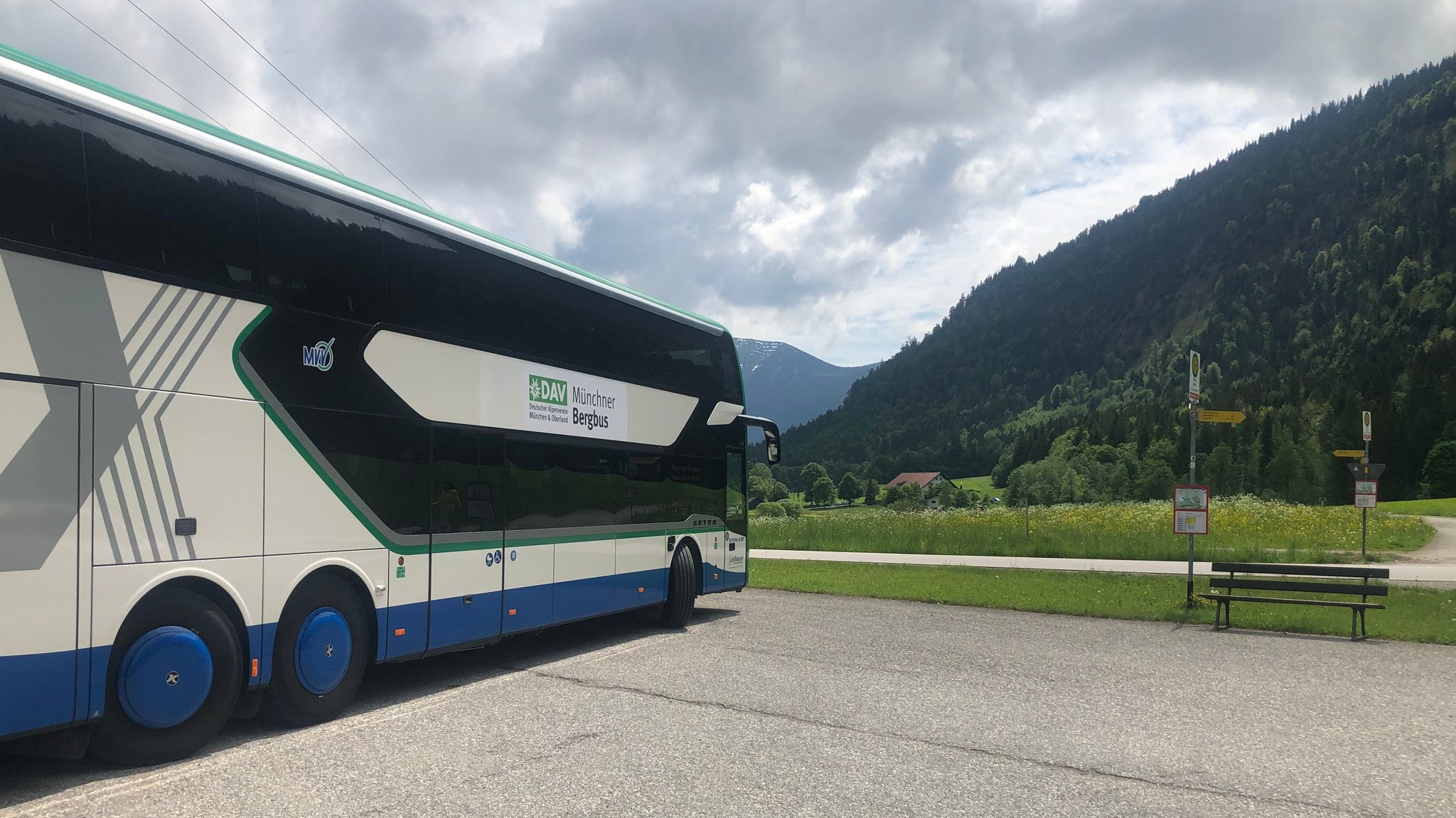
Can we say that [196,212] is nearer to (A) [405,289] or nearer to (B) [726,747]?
(A) [405,289]

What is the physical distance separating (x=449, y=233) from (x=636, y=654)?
203 inches

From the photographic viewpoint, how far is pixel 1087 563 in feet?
82.9

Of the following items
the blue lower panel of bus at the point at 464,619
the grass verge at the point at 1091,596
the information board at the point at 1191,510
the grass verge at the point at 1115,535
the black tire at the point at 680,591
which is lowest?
the grass verge at the point at 1115,535

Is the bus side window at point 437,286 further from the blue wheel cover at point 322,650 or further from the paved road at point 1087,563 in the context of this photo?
the paved road at point 1087,563

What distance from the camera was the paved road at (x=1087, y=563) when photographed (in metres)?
21.6

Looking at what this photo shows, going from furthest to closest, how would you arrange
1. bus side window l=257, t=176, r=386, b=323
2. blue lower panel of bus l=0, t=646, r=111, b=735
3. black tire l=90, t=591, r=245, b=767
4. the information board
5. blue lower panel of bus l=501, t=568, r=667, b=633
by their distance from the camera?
the information board
blue lower panel of bus l=501, t=568, r=667, b=633
bus side window l=257, t=176, r=386, b=323
black tire l=90, t=591, r=245, b=767
blue lower panel of bus l=0, t=646, r=111, b=735

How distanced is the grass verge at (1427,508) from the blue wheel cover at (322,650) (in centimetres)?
5766

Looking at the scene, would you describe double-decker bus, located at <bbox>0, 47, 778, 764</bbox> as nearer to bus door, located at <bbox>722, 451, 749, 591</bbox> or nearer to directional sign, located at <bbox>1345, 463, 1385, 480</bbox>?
bus door, located at <bbox>722, 451, 749, 591</bbox>

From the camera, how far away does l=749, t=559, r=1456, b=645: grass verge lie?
46.1 feet

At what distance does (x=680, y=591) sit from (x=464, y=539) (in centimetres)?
508

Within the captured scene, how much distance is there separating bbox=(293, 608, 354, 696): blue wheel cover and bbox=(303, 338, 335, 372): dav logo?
1.88 m

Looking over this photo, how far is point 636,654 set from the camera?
11.1 metres

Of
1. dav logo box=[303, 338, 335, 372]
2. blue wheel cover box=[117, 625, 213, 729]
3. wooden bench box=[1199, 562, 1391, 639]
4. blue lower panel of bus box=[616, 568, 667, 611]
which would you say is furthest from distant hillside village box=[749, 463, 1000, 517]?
blue wheel cover box=[117, 625, 213, 729]

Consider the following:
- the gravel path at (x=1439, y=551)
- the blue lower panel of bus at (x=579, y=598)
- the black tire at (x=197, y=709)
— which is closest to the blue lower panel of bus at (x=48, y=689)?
the black tire at (x=197, y=709)
